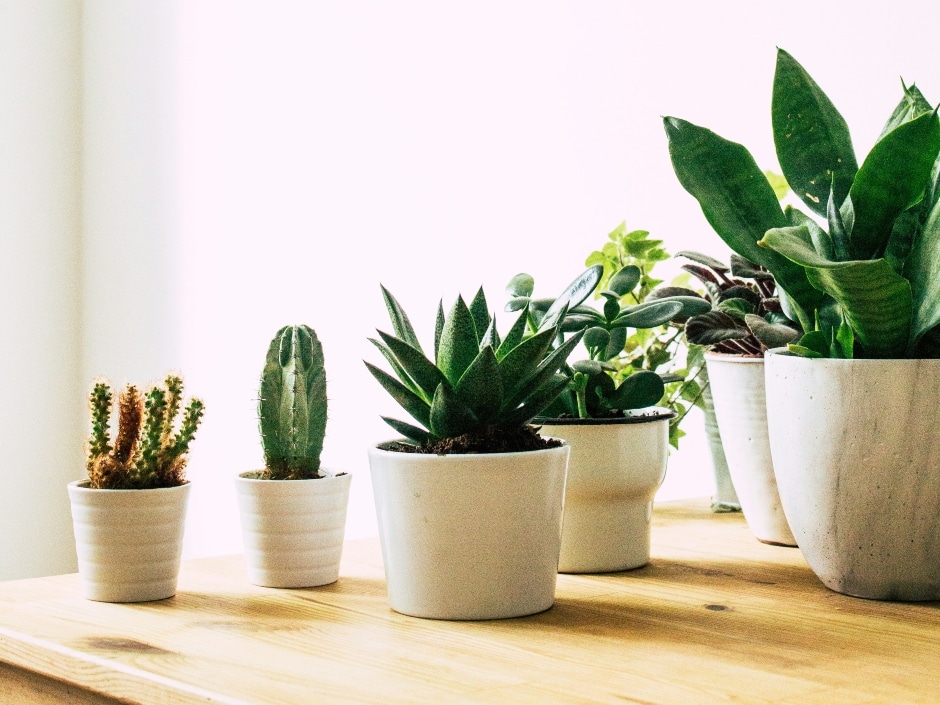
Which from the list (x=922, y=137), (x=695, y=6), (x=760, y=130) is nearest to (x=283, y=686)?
(x=922, y=137)

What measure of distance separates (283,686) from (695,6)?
4.10ft

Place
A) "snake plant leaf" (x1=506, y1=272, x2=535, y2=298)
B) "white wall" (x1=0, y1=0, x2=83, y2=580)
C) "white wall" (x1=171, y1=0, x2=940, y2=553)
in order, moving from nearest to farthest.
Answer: "snake plant leaf" (x1=506, y1=272, x2=535, y2=298) < "white wall" (x1=171, y1=0, x2=940, y2=553) < "white wall" (x1=0, y1=0, x2=83, y2=580)

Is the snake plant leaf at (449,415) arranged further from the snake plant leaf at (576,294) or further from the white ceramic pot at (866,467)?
the white ceramic pot at (866,467)

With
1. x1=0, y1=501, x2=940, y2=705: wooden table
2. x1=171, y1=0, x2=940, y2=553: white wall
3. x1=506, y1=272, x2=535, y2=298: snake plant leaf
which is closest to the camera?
x1=0, y1=501, x2=940, y2=705: wooden table

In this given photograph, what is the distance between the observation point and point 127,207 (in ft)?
8.95

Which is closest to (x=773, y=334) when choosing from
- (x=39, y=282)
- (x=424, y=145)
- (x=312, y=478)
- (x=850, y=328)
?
(x=850, y=328)

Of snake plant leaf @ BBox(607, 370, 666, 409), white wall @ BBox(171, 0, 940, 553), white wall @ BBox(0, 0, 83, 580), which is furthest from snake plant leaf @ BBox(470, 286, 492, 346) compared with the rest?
white wall @ BBox(0, 0, 83, 580)

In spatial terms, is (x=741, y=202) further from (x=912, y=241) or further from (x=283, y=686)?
(x=283, y=686)

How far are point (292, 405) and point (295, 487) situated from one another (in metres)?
0.07

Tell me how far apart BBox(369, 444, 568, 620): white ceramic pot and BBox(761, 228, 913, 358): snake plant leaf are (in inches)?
8.3

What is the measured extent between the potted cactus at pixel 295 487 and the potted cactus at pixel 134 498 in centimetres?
6

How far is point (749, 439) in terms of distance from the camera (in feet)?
3.41

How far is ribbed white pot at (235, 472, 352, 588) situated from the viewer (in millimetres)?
846

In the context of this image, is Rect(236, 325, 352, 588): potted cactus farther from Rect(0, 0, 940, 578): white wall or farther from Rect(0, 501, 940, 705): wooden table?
Rect(0, 0, 940, 578): white wall
